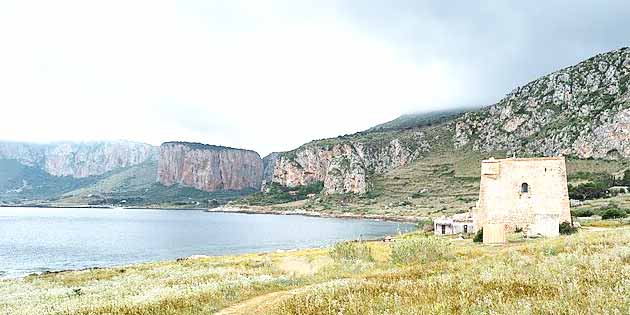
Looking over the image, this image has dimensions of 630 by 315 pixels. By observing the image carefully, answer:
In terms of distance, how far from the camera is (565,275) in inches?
430

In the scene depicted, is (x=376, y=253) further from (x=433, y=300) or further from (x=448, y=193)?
(x=448, y=193)

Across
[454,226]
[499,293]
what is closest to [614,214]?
[454,226]

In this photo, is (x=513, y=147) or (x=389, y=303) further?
(x=513, y=147)

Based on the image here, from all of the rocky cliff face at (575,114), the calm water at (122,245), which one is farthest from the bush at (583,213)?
the rocky cliff face at (575,114)

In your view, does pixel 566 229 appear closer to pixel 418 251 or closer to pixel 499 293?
pixel 418 251

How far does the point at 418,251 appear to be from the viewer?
26.8 meters

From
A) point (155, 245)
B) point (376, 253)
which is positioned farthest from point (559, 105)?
point (376, 253)

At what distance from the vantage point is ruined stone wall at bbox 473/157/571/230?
152 feet

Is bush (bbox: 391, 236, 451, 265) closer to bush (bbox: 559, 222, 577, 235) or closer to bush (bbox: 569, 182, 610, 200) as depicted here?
bush (bbox: 559, 222, 577, 235)

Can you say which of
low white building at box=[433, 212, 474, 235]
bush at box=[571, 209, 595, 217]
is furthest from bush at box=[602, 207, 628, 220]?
low white building at box=[433, 212, 474, 235]

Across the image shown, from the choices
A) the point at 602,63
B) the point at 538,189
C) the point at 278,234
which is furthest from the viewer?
the point at 602,63

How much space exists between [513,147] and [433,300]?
183 metres

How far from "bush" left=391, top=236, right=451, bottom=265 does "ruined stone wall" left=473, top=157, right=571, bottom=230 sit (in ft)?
74.4

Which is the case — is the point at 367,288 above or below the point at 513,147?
below
